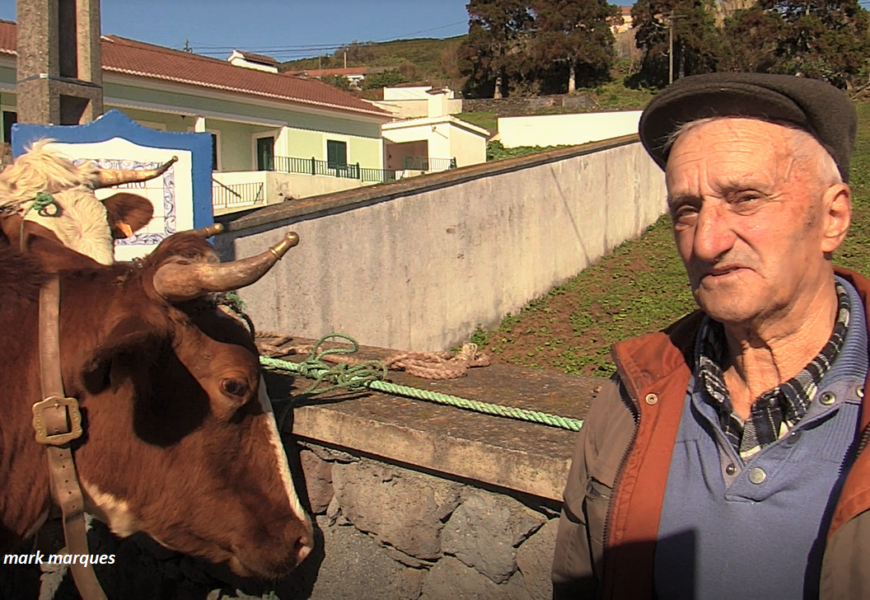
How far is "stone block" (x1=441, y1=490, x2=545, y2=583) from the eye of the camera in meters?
2.07

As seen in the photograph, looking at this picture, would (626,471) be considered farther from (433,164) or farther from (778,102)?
(433,164)

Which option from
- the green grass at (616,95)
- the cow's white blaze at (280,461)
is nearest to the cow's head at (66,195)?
the cow's white blaze at (280,461)

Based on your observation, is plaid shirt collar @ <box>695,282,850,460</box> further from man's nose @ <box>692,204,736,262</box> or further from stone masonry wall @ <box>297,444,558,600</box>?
stone masonry wall @ <box>297,444,558,600</box>

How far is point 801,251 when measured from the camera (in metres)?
1.38

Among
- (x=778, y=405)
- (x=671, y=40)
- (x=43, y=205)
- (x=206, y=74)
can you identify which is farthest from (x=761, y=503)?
(x=671, y=40)

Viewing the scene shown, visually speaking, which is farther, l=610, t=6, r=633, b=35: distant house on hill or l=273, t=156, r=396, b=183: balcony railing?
l=610, t=6, r=633, b=35: distant house on hill

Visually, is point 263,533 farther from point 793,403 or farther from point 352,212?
point 352,212

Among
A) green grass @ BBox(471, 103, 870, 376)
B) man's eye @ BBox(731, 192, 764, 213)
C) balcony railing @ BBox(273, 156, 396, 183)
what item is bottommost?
green grass @ BBox(471, 103, 870, 376)

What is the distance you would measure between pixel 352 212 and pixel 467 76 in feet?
161

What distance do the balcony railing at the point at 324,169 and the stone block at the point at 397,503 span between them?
73.6 ft

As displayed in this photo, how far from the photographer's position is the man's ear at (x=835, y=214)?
4.64 ft

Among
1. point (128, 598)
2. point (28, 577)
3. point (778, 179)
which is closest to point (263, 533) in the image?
point (128, 598)

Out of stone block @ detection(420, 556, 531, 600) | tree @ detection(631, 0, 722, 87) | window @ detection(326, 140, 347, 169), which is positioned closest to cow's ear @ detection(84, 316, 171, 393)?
stone block @ detection(420, 556, 531, 600)

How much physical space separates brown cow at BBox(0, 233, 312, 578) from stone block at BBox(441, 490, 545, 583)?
45 cm
